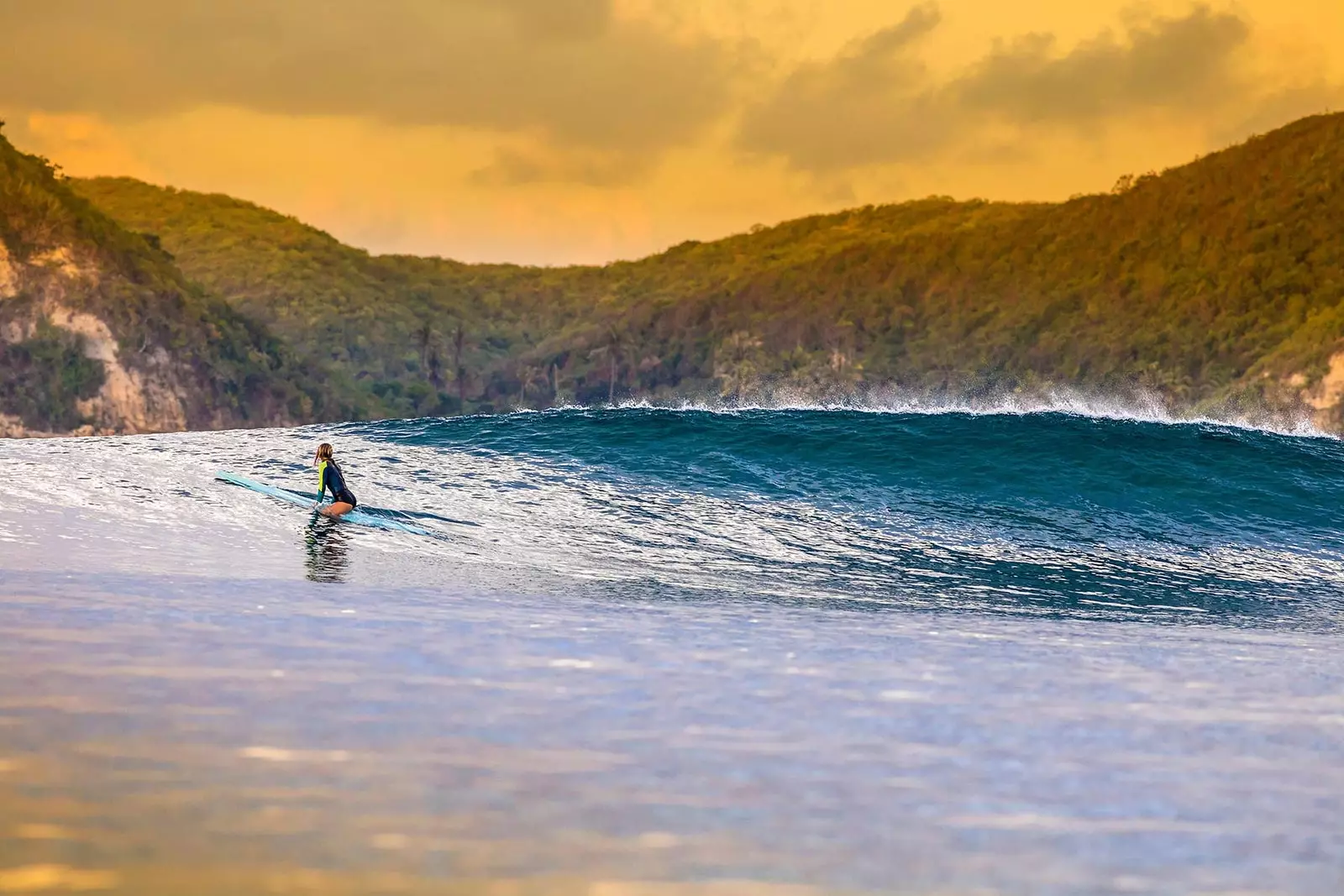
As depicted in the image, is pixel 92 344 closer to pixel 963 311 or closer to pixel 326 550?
pixel 963 311

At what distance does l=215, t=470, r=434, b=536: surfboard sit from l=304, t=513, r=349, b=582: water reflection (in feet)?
1.29

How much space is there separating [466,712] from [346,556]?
25.7 ft

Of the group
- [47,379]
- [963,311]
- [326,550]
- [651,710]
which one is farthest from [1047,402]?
[651,710]

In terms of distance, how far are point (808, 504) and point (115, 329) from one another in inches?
4413

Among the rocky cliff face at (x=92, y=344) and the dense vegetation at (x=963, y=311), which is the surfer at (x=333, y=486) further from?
the dense vegetation at (x=963, y=311)

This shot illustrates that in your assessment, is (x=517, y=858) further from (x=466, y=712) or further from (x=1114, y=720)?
(x=1114, y=720)

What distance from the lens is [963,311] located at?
160 metres

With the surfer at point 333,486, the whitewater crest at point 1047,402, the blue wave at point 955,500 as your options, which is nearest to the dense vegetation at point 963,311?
the whitewater crest at point 1047,402

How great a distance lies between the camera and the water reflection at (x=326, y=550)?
12.6 metres

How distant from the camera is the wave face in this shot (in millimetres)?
14242

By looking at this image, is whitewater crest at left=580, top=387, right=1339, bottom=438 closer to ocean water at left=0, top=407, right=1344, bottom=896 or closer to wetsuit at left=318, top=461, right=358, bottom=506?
wetsuit at left=318, top=461, right=358, bottom=506

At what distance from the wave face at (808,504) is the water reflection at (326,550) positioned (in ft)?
0.22

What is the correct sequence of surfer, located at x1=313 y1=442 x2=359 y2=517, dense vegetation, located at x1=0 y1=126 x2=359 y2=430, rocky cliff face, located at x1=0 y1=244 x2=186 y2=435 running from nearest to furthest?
1. surfer, located at x1=313 y1=442 x2=359 y2=517
2. dense vegetation, located at x1=0 y1=126 x2=359 y2=430
3. rocky cliff face, located at x1=0 y1=244 x2=186 y2=435

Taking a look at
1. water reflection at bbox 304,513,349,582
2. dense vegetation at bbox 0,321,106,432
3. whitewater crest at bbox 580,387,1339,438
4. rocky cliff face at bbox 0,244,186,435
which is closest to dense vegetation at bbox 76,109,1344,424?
whitewater crest at bbox 580,387,1339,438
